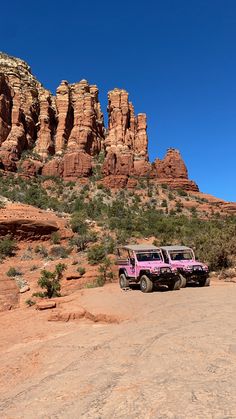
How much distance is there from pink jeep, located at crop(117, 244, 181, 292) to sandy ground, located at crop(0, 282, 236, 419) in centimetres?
254

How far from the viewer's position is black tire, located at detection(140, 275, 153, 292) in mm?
13881

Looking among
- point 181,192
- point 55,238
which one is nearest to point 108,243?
point 55,238

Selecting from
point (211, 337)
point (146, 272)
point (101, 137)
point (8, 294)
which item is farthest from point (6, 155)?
point (211, 337)

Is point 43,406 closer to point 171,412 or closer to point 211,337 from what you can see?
point 171,412

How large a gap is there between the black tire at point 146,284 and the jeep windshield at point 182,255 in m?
2.15

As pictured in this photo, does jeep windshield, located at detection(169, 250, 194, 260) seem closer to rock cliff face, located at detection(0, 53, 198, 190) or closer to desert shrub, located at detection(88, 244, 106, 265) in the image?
desert shrub, located at detection(88, 244, 106, 265)

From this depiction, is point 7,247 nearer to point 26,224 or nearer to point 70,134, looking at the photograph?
point 26,224

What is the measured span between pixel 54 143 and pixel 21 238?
4161 cm

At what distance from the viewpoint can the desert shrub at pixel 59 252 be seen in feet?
92.8

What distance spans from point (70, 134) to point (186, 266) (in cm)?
5928

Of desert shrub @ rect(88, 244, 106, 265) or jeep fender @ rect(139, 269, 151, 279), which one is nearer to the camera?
jeep fender @ rect(139, 269, 151, 279)

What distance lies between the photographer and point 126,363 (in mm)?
5844

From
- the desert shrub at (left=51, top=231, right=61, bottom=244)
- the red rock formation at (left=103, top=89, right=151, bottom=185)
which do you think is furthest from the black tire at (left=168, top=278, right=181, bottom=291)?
the red rock formation at (left=103, top=89, right=151, bottom=185)

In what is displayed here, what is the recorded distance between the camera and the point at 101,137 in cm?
7612
